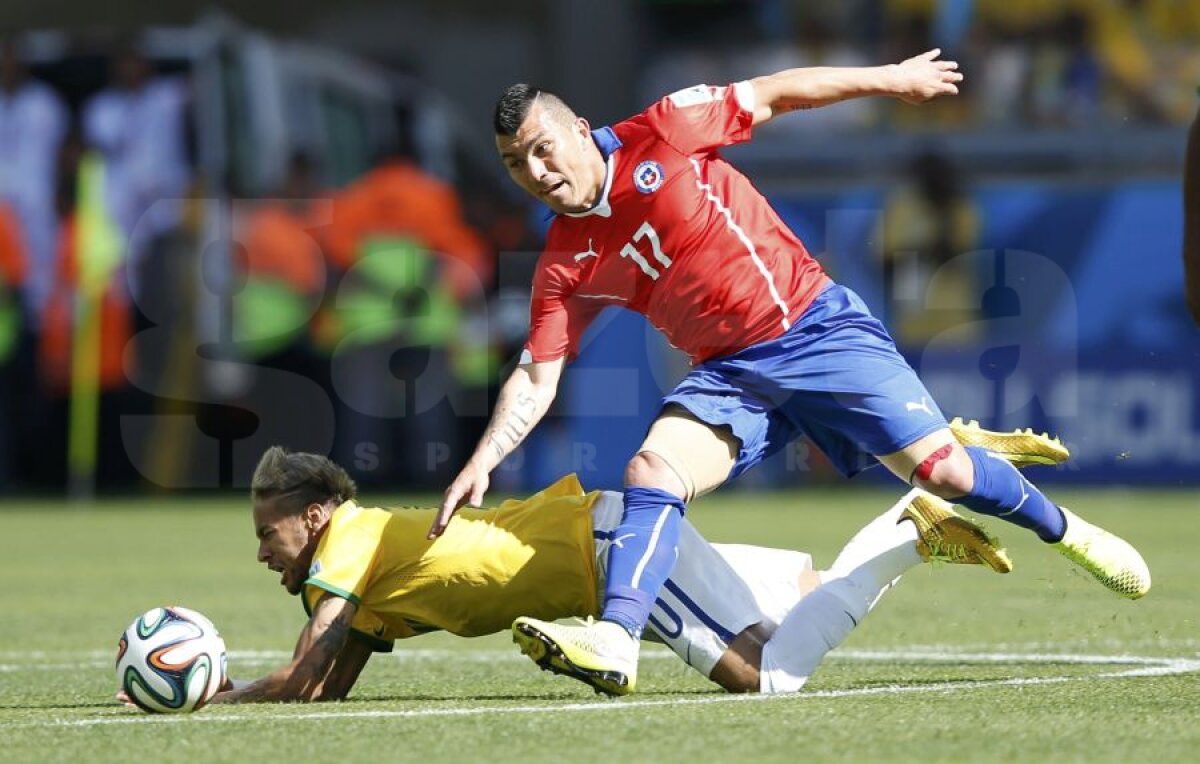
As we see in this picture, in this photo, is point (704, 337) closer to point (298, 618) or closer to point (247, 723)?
point (247, 723)

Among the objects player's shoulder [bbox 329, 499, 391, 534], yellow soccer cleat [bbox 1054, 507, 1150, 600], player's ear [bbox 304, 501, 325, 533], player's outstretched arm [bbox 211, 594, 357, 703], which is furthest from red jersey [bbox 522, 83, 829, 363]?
yellow soccer cleat [bbox 1054, 507, 1150, 600]

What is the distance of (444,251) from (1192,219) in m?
12.2

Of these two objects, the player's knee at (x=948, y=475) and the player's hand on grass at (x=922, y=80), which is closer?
the player's knee at (x=948, y=475)

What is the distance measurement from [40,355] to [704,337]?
12.4 metres

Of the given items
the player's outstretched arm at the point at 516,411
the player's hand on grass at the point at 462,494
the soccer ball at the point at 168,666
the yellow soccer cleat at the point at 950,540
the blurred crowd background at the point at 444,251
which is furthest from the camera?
the blurred crowd background at the point at 444,251

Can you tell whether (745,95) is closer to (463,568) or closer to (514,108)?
(514,108)

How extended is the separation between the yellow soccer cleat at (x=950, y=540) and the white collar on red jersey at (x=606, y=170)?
57.8 inches

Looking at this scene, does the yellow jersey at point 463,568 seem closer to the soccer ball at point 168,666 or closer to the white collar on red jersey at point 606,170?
the soccer ball at point 168,666

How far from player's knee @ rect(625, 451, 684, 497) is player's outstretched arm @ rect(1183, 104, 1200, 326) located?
1624 millimetres

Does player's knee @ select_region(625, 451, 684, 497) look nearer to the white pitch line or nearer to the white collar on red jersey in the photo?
the white pitch line

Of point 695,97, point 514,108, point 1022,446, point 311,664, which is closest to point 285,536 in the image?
point 311,664

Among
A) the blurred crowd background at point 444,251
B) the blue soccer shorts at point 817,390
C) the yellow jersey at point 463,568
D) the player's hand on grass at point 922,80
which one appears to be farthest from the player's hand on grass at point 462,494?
the blurred crowd background at point 444,251

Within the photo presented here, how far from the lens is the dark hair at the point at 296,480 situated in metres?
6.74

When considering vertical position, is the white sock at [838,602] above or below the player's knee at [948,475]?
below
